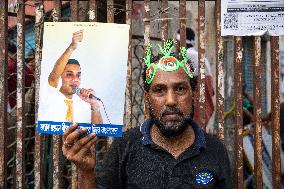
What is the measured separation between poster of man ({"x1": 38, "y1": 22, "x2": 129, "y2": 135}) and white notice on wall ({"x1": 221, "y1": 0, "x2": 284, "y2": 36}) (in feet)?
2.78

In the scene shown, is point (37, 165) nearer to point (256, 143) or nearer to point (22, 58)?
point (22, 58)

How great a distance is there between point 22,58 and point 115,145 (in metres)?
1.00

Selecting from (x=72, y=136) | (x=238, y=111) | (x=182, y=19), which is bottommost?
(x=72, y=136)

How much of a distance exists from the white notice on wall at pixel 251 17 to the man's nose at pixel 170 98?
76 cm

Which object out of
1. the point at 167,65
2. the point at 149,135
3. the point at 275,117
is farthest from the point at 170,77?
the point at 275,117

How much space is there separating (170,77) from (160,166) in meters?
0.51

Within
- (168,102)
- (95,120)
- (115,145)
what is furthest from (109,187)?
(168,102)

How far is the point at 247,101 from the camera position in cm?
662

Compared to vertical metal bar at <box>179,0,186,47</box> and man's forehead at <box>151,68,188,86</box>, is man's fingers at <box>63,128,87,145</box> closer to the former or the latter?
man's forehead at <box>151,68,188,86</box>

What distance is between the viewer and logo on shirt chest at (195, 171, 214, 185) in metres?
2.27

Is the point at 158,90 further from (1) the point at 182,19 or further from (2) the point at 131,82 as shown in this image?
(1) the point at 182,19

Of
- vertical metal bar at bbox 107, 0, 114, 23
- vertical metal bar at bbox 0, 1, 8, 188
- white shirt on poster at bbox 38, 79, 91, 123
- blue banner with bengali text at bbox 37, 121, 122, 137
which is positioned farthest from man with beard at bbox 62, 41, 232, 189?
vertical metal bar at bbox 0, 1, 8, 188

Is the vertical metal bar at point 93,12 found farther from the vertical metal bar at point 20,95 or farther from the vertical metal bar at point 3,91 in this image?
the vertical metal bar at point 3,91

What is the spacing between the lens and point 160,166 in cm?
228
